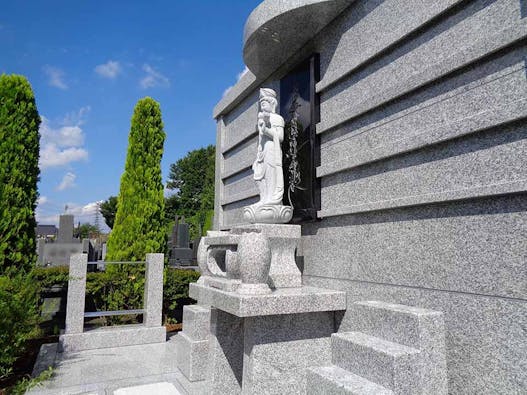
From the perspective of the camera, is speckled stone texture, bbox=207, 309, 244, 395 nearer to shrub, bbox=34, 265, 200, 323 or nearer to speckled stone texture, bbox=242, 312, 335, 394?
speckled stone texture, bbox=242, 312, 335, 394

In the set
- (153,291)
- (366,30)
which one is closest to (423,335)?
(366,30)

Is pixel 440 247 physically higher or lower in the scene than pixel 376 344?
higher

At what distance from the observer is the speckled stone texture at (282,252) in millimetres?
4270

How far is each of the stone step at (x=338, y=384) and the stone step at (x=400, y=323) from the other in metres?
0.41

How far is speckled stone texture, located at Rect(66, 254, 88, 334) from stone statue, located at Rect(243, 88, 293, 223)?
3198mm

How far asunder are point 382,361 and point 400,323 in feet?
1.24

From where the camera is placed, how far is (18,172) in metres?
6.48

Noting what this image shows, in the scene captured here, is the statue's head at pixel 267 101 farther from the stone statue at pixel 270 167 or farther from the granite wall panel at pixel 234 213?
the granite wall panel at pixel 234 213

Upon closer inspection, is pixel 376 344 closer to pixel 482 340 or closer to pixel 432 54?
pixel 482 340

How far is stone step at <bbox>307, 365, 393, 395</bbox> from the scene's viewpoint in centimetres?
263

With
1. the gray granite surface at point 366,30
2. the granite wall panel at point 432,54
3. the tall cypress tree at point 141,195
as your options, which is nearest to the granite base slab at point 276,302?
the granite wall panel at point 432,54

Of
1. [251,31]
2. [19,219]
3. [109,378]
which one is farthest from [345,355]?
[19,219]

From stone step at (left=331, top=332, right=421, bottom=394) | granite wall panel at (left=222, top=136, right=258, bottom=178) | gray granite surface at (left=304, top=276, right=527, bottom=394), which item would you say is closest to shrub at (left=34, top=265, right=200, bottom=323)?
granite wall panel at (left=222, top=136, right=258, bottom=178)

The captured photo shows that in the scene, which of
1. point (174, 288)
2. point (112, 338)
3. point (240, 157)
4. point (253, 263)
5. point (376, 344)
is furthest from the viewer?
point (240, 157)
